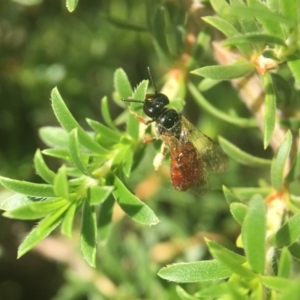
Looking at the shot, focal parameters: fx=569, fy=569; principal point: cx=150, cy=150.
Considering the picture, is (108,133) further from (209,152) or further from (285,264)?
(285,264)

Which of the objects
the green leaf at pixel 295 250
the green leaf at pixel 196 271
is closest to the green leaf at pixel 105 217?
the green leaf at pixel 196 271

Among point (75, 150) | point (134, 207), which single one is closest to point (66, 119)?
point (75, 150)

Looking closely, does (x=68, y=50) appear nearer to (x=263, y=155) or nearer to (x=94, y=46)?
(x=94, y=46)

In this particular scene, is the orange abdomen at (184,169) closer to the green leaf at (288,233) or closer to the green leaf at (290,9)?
the green leaf at (288,233)

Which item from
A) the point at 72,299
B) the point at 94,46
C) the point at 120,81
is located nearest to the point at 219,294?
the point at 120,81

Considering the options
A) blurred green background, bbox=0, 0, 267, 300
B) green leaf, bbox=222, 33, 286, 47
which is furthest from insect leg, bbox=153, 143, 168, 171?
→ blurred green background, bbox=0, 0, 267, 300

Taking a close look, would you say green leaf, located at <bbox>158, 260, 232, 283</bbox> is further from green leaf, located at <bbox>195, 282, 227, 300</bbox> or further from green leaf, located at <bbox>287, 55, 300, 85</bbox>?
green leaf, located at <bbox>287, 55, 300, 85</bbox>

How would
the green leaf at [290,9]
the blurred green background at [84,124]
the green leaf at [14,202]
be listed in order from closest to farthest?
1. the green leaf at [290,9]
2. the green leaf at [14,202]
3. the blurred green background at [84,124]
